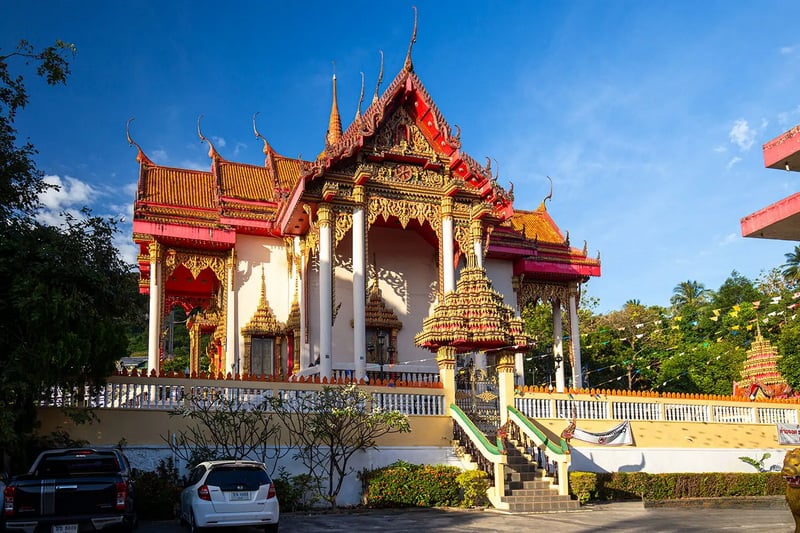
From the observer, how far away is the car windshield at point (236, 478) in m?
10.6

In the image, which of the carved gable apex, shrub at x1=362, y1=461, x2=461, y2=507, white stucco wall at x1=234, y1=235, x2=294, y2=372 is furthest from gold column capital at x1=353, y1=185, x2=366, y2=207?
shrub at x1=362, y1=461, x2=461, y2=507

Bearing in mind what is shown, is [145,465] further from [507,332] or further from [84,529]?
[507,332]

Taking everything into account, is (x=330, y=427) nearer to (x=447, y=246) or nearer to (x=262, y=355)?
(x=447, y=246)

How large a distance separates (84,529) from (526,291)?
57.5 feet

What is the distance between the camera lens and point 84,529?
378 inches

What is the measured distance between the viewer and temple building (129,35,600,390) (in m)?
19.7

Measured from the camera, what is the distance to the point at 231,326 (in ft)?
71.7

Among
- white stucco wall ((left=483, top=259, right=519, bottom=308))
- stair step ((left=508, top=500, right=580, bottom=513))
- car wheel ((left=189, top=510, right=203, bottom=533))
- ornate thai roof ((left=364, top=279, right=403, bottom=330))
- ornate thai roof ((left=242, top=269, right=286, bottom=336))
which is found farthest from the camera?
white stucco wall ((left=483, top=259, right=519, bottom=308))

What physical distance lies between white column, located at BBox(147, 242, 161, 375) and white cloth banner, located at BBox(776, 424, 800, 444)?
638 inches

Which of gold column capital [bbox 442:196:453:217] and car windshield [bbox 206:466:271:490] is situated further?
gold column capital [bbox 442:196:453:217]

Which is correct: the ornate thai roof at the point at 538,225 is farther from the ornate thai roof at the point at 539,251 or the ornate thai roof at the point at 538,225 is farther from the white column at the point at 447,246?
the white column at the point at 447,246

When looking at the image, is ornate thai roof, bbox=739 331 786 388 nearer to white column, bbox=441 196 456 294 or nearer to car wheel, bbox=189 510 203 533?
white column, bbox=441 196 456 294

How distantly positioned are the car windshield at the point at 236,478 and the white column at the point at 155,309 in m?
11.0

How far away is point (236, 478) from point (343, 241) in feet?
38.7
